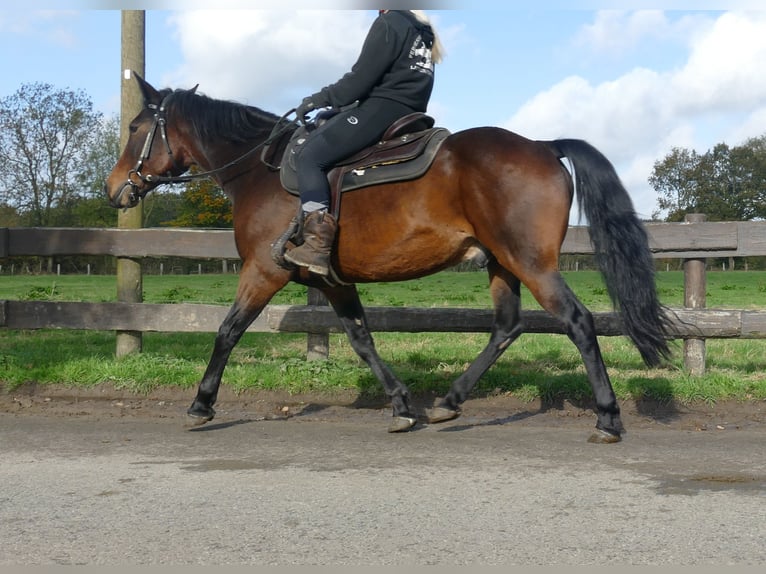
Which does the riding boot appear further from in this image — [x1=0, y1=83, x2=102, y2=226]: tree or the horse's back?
[x1=0, y1=83, x2=102, y2=226]: tree

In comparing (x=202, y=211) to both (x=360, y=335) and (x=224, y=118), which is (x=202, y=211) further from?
(x=360, y=335)

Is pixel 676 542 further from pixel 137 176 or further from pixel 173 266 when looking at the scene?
pixel 173 266

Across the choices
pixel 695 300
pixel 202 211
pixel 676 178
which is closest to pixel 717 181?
pixel 676 178

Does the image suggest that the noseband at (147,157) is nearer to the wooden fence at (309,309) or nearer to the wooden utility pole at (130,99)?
the wooden fence at (309,309)

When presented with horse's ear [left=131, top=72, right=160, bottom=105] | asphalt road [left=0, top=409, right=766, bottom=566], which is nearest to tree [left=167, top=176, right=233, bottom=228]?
horse's ear [left=131, top=72, right=160, bottom=105]

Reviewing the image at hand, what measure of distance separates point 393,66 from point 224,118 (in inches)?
66.3

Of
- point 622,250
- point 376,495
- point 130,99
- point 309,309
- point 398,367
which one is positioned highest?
point 130,99

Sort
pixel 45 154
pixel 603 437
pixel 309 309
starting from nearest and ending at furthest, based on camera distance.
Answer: pixel 603 437
pixel 309 309
pixel 45 154

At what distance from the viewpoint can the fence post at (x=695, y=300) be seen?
25.9 ft

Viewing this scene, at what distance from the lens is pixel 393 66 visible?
6.12 m

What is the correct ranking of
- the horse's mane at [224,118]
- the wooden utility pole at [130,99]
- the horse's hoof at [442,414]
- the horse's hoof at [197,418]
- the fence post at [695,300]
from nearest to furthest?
the horse's hoof at [197,418] → the horse's hoof at [442,414] → the horse's mane at [224,118] → the fence post at [695,300] → the wooden utility pole at [130,99]

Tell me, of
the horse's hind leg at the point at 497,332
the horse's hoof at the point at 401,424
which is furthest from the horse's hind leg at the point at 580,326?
the horse's hoof at the point at 401,424

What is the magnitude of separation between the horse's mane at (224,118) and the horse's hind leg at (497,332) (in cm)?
226

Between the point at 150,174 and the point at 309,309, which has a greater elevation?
the point at 150,174
